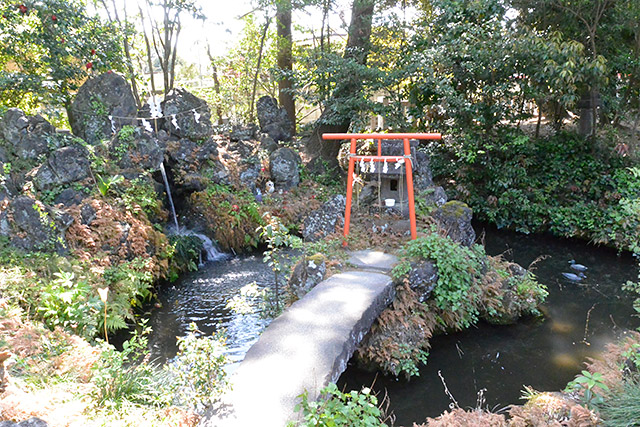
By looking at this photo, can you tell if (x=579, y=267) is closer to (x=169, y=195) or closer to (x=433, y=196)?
(x=433, y=196)

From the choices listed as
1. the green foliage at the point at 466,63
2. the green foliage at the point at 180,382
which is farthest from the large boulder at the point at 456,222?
the green foliage at the point at 180,382

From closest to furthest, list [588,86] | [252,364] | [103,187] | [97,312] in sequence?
[252,364]
[97,312]
[103,187]
[588,86]

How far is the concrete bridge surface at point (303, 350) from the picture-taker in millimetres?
3676

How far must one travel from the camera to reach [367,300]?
5.60 m

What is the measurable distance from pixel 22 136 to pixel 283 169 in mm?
6208

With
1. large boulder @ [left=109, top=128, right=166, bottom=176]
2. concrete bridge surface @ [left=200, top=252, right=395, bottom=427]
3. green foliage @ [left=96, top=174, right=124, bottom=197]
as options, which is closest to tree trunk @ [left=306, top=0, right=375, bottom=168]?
large boulder @ [left=109, top=128, right=166, bottom=176]

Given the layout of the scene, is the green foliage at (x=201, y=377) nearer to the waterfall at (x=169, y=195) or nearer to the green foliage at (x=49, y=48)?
the waterfall at (x=169, y=195)

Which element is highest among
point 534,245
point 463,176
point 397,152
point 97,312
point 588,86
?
point 588,86

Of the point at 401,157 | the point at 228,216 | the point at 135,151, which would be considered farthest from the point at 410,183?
the point at 135,151

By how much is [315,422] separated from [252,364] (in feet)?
4.08

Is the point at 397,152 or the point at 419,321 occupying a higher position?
the point at 397,152

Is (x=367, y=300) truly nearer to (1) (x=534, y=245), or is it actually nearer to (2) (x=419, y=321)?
(2) (x=419, y=321)

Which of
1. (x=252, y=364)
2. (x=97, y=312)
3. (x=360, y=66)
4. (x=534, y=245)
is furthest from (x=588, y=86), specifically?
(x=97, y=312)

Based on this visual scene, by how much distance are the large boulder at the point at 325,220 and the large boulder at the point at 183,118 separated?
4851 mm
